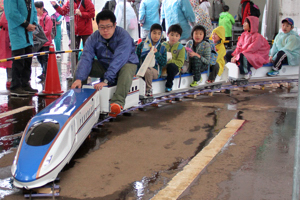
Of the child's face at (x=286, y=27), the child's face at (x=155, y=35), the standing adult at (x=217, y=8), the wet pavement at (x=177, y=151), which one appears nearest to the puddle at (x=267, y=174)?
the wet pavement at (x=177, y=151)

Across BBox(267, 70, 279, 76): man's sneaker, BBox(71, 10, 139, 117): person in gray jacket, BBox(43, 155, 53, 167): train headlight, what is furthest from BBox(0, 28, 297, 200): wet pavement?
BBox(267, 70, 279, 76): man's sneaker

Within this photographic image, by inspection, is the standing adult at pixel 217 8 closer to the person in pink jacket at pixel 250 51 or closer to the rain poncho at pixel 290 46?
the rain poncho at pixel 290 46

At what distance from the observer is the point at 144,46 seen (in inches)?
256

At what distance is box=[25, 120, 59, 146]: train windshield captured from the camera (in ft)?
11.0

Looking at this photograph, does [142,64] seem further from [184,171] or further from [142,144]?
[184,171]

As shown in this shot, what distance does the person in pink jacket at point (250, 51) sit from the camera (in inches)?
335

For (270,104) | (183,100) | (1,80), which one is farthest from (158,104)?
(1,80)

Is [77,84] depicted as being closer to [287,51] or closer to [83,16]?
[83,16]

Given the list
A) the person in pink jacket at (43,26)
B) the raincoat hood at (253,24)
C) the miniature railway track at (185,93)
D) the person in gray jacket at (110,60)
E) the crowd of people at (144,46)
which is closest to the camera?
the person in gray jacket at (110,60)

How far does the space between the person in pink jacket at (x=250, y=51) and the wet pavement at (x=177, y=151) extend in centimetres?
183

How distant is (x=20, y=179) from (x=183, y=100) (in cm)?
446

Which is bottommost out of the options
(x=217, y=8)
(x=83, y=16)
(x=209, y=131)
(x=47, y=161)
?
(x=209, y=131)

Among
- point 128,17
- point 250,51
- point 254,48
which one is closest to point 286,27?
point 254,48

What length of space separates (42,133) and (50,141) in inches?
5.6
